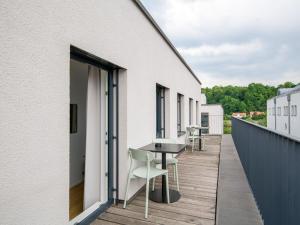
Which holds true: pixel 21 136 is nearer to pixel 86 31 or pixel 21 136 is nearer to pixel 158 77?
pixel 86 31

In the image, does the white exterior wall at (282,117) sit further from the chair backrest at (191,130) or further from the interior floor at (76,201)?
the interior floor at (76,201)

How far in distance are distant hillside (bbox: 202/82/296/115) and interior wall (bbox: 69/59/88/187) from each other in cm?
4246

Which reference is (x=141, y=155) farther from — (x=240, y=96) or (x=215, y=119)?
(x=240, y=96)

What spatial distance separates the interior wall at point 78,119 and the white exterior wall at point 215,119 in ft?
52.1

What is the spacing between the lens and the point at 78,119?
5109 millimetres

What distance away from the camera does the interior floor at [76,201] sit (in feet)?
10.8

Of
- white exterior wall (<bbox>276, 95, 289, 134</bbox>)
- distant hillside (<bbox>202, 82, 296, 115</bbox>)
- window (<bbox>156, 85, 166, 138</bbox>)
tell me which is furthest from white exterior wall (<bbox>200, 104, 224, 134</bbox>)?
distant hillside (<bbox>202, 82, 296, 115</bbox>)

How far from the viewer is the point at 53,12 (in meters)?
2.04

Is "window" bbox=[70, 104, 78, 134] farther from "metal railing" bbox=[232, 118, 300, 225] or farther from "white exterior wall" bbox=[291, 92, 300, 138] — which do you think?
"white exterior wall" bbox=[291, 92, 300, 138]

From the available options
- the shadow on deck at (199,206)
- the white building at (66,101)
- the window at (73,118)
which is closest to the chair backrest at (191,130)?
the shadow on deck at (199,206)

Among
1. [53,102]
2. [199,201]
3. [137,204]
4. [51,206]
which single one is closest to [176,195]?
[199,201]

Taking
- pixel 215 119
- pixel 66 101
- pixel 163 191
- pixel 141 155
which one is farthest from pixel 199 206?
pixel 215 119

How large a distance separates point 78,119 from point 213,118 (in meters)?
16.4

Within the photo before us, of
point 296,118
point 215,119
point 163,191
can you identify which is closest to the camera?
point 163,191
